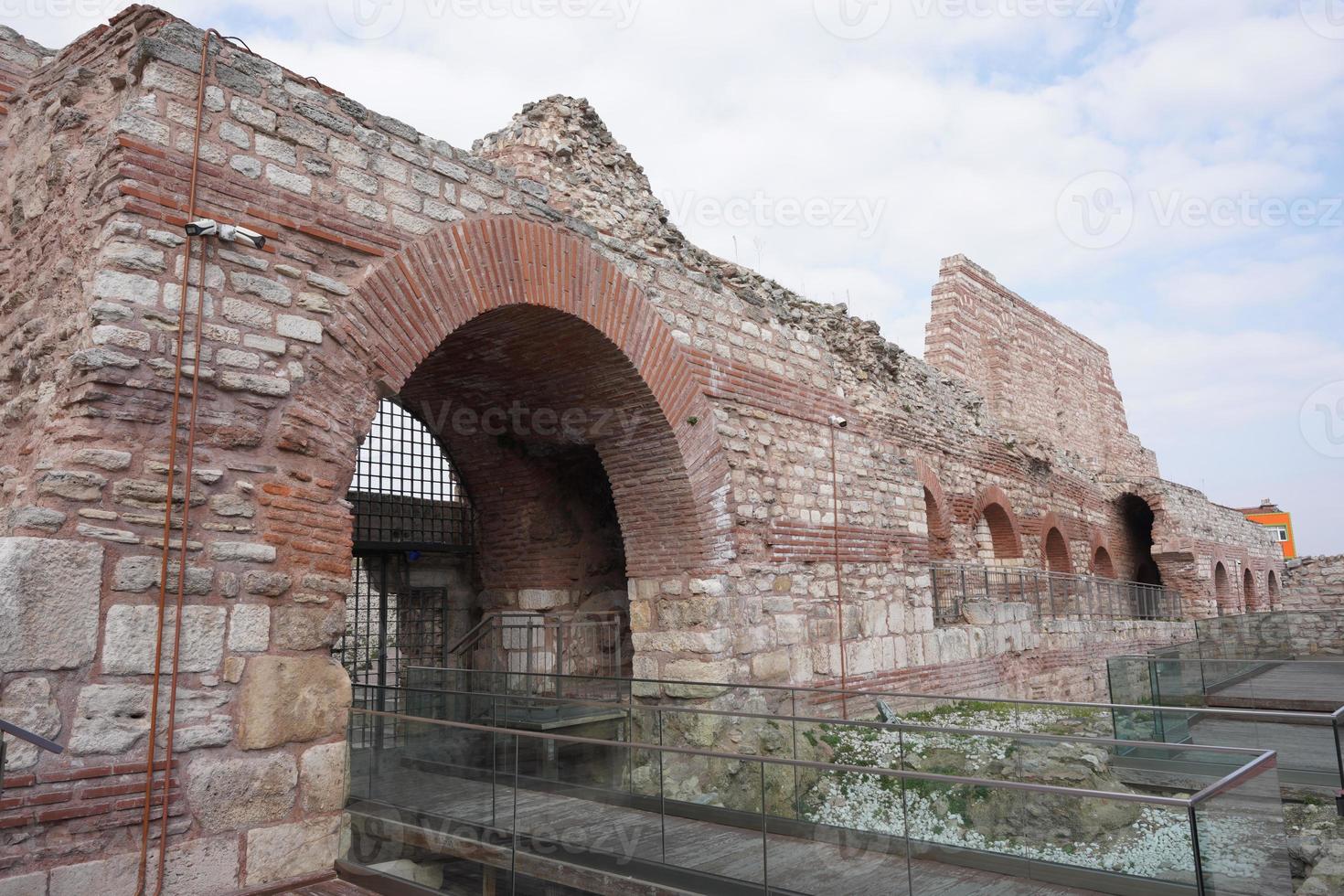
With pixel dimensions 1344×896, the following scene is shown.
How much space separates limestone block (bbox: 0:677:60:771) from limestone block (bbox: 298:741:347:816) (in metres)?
0.95

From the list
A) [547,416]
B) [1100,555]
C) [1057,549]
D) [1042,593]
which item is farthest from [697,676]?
[1100,555]

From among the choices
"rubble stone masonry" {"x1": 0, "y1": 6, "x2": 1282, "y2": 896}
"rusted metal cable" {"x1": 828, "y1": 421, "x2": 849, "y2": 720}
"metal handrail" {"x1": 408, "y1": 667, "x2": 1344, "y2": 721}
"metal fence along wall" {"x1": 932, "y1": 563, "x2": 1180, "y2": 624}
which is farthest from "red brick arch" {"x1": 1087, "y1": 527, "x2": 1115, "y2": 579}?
"metal handrail" {"x1": 408, "y1": 667, "x2": 1344, "y2": 721}

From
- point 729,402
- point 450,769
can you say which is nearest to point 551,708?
point 450,769

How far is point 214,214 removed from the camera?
12.8ft

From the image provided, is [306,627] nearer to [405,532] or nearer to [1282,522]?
[405,532]

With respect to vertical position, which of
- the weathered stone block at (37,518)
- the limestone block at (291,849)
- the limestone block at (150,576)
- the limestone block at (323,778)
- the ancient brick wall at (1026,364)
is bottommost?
the limestone block at (291,849)

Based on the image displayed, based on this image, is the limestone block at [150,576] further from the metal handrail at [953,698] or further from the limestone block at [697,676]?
the limestone block at [697,676]

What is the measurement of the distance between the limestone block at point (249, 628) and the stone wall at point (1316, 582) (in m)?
23.2

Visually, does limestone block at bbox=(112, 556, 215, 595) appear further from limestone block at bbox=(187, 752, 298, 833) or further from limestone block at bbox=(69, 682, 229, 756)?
limestone block at bbox=(187, 752, 298, 833)

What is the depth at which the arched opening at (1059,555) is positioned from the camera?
1487 centimetres

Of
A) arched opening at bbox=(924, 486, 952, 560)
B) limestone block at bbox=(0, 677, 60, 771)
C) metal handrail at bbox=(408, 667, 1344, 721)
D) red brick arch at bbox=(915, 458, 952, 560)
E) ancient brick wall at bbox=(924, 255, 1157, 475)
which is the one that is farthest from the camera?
ancient brick wall at bbox=(924, 255, 1157, 475)

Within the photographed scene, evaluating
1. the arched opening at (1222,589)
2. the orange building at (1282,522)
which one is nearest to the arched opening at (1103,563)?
the arched opening at (1222,589)

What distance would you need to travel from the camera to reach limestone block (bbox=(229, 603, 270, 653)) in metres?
3.67

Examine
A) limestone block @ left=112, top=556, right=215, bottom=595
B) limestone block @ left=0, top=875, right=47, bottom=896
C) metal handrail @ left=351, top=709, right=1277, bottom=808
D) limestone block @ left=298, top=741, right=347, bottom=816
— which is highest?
limestone block @ left=112, top=556, right=215, bottom=595
